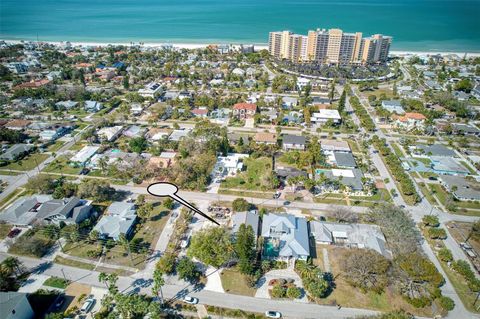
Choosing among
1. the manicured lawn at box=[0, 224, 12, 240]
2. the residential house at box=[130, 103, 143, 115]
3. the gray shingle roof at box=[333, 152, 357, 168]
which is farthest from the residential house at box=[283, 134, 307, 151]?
the manicured lawn at box=[0, 224, 12, 240]

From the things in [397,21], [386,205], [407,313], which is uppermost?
[397,21]

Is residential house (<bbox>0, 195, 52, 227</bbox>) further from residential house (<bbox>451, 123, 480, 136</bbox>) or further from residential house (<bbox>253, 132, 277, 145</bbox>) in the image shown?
residential house (<bbox>451, 123, 480, 136</bbox>)

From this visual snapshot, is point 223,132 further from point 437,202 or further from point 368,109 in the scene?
point 368,109

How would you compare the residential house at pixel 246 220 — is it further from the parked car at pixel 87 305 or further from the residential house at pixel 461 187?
the residential house at pixel 461 187

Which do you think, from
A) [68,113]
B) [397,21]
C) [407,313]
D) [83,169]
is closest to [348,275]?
[407,313]

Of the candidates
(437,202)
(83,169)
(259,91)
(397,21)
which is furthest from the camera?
(397,21)

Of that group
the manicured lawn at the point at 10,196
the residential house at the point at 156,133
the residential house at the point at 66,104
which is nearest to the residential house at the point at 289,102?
the residential house at the point at 156,133
